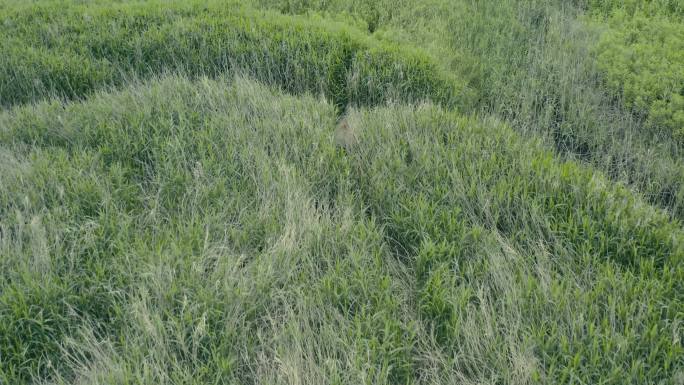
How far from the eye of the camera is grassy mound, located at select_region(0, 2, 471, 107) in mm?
4965

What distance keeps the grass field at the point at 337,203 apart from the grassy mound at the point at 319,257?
16 millimetres

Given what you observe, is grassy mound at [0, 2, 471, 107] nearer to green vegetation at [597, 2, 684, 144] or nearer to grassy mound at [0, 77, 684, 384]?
grassy mound at [0, 77, 684, 384]

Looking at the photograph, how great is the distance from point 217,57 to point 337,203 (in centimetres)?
246

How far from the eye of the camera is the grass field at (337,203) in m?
2.60

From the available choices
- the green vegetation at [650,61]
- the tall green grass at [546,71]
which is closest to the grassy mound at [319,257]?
the tall green grass at [546,71]

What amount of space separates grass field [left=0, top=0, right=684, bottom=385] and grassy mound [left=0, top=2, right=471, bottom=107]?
0.03 meters

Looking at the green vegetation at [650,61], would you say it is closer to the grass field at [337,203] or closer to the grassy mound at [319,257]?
the grass field at [337,203]

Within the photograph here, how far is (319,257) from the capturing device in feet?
10.3

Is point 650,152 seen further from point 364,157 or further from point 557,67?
point 364,157

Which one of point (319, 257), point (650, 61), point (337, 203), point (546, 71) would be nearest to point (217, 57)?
point (337, 203)

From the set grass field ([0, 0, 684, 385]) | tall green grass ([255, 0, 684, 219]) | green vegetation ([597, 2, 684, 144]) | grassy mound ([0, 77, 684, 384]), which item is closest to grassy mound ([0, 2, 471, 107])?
grass field ([0, 0, 684, 385])

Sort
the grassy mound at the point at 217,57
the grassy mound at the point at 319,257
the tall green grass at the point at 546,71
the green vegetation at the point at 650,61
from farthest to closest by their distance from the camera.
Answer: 1. the grassy mound at the point at 217,57
2. the green vegetation at the point at 650,61
3. the tall green grass at the point at 546,71
4. the grassy mound at the point at 319,257

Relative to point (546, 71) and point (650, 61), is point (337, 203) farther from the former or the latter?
point (650, 61)

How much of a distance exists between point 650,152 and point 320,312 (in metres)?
2.94
